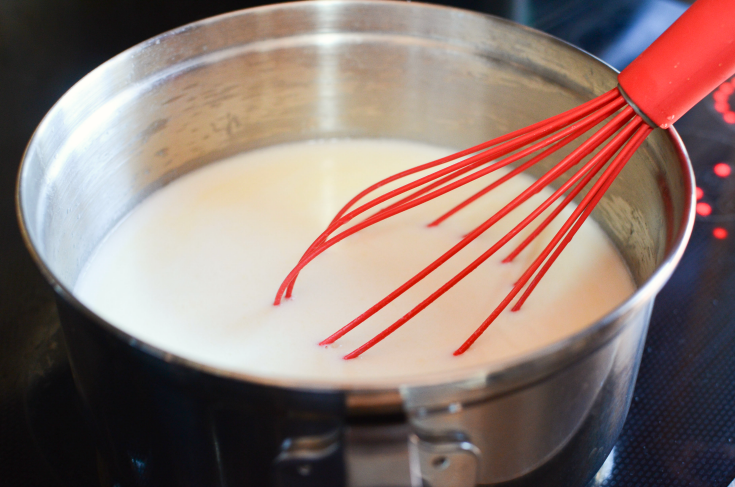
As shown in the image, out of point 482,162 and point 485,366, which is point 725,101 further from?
point 485,366

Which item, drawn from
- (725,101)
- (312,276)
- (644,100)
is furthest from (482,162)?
(725,101)

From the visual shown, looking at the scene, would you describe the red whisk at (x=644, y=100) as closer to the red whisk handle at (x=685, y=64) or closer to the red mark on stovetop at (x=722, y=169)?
the red whisk handle at (x=685, y=64)

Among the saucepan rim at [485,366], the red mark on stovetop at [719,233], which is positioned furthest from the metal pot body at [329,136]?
the red mark on stovetop at [719,233]

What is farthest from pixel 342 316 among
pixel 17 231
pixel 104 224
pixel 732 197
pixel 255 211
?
pixel 732 197

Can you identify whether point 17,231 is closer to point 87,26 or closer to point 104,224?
point 104,224

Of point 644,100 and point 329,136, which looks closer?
point 644,100

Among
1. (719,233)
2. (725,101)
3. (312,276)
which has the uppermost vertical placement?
(725,101)
